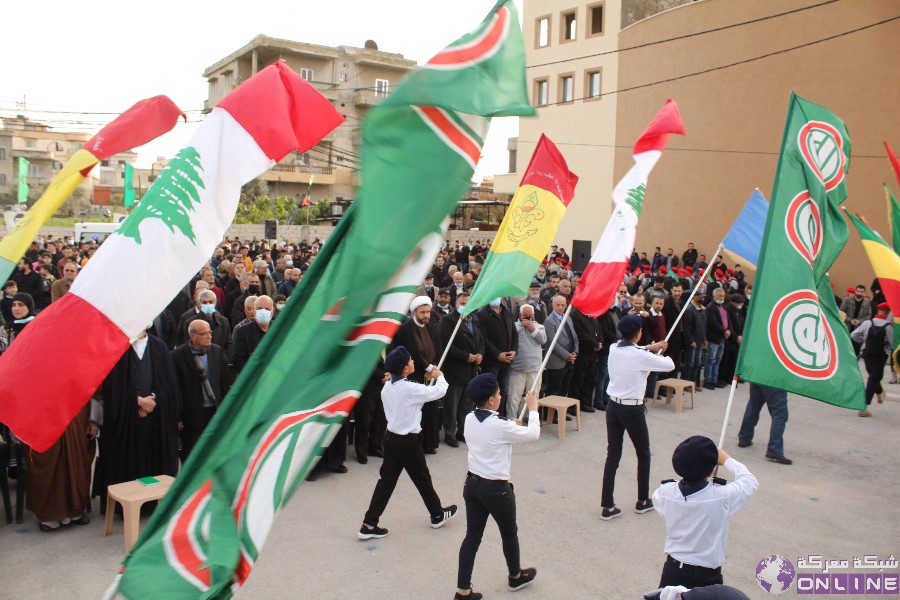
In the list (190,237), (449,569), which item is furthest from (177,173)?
(449,569)

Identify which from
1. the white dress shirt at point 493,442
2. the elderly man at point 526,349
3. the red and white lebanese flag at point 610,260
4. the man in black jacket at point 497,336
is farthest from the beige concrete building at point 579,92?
A: the white dress shirt at point 493,442

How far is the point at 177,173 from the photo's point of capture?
14.0 feet

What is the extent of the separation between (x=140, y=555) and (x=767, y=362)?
173 inches

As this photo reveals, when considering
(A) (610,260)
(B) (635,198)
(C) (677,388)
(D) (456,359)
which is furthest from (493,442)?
(C) (677,388)

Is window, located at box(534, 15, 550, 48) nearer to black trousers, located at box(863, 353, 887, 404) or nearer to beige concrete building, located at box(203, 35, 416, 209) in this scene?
→ beige concrete building, located at box(203, 35, 416, 209)

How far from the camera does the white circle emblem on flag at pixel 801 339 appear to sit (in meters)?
5.30

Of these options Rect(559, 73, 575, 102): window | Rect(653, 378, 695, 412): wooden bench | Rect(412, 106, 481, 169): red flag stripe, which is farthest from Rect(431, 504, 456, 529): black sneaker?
Rect(559, 73, 575, 102): window

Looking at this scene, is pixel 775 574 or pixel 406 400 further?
pixel 406 400

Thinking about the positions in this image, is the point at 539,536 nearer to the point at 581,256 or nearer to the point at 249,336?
the point at 249,336

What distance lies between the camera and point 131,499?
236 inches

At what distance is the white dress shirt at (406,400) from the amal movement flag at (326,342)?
3660 mm

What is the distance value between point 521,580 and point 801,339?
9.14 ft

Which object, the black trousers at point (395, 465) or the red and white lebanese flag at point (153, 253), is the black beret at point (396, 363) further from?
the red and white lebanese flag at point (153, 253)

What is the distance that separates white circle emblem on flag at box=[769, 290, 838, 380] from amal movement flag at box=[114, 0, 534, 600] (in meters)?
3.55
